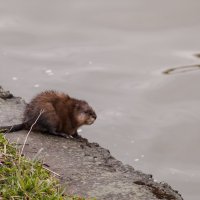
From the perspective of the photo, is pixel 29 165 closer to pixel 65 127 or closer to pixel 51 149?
pixel 51 149

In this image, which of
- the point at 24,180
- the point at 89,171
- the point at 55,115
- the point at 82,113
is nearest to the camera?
the point at 24,180

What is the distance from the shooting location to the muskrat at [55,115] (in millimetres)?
7031

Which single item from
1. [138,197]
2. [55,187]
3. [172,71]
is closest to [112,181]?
[138,197]

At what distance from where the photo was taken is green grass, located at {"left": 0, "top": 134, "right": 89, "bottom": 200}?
494cm

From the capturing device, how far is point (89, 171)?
237 inches

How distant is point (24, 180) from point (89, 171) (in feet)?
3.53

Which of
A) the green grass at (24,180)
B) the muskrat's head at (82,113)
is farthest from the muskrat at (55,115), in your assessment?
the green grass at (24,180)

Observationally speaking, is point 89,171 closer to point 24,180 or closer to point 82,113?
point 24,180

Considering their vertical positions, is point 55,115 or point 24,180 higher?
point 55,115

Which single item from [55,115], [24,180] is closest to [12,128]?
[55,115]

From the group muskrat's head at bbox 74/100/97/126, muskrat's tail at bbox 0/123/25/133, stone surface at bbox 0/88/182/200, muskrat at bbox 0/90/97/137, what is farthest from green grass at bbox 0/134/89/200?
muskrat's head at bbox 74/100/97/126

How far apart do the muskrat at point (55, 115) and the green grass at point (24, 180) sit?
48.7 inches

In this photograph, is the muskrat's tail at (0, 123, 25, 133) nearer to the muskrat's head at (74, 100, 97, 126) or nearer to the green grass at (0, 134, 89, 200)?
the muskrat's head at (74, 100, 97, 126)

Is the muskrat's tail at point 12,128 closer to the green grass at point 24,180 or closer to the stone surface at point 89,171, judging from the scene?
the stone surface at point 89,171
